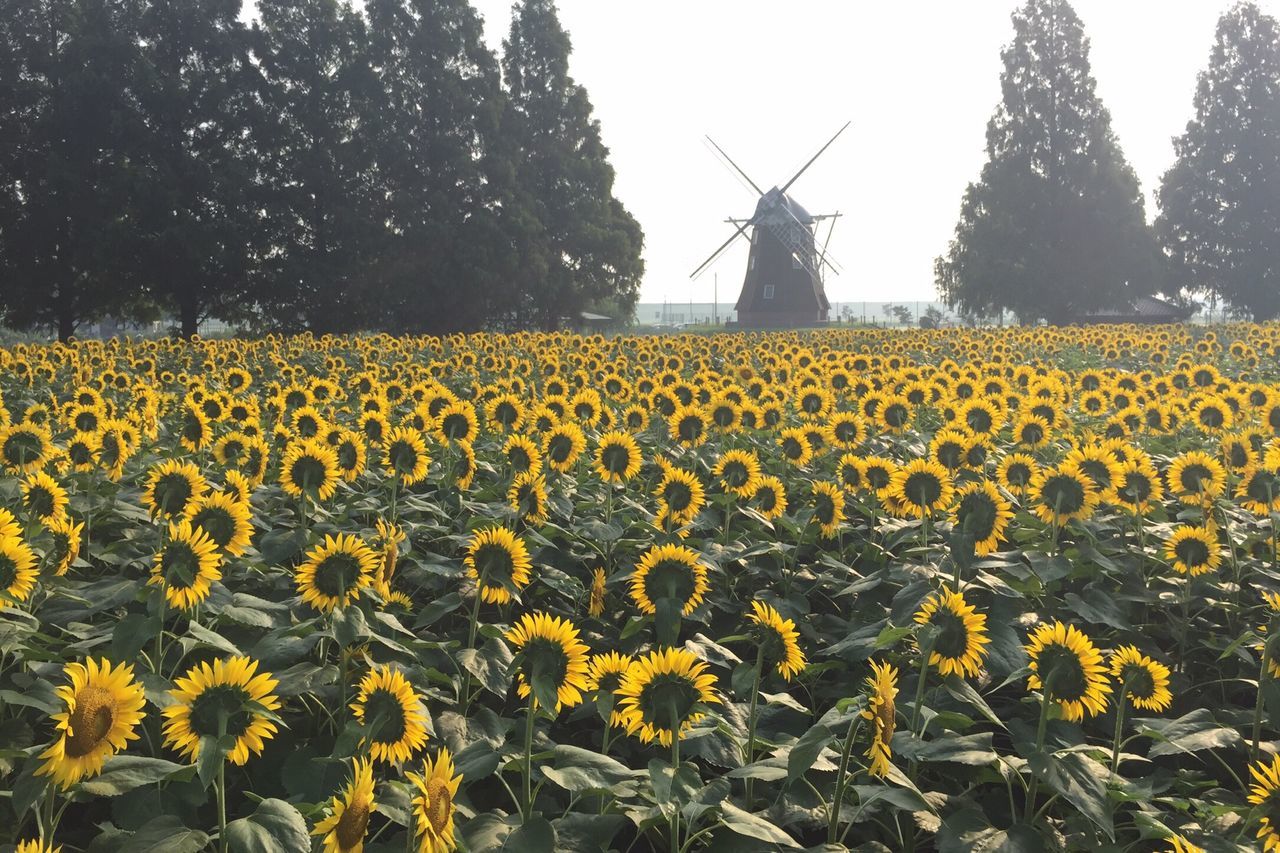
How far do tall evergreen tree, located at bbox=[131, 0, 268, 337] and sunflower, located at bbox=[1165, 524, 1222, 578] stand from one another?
29965 millimetres

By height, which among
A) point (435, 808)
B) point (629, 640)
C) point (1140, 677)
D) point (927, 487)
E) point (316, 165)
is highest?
point (316, 165)

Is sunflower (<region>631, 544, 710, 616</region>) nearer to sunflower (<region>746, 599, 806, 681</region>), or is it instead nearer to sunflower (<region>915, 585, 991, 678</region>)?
sunflower (<region>746, 599, 806, 681</region>)

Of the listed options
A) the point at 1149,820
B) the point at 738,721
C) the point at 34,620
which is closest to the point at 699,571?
the point at 738,721

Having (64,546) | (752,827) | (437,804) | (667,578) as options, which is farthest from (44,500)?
(752,827)

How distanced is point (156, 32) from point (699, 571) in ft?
113

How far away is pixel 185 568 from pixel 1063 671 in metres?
2.33

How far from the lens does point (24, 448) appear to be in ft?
13.8

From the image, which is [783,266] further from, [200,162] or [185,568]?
[185,568]

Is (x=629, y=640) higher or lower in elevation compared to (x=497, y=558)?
lower

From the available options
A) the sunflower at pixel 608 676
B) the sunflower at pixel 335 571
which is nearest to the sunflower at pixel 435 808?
the sunflower at pixel 608 676

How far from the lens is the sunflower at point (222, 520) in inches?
117

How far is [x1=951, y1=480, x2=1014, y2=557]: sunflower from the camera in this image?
3.52m

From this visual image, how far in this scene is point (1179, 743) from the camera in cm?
256

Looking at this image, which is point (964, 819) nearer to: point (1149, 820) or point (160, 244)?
point (1149, 820)
